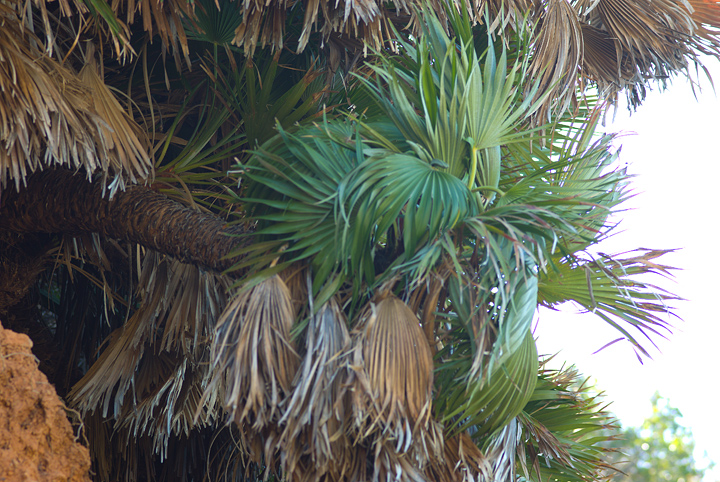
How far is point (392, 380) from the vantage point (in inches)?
88.2

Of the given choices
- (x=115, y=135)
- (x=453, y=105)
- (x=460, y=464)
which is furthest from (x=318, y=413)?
(x=115, y=135)

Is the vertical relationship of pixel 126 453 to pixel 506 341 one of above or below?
below

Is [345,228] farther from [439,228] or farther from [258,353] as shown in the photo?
[258,353]

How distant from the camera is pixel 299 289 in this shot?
2566 mm

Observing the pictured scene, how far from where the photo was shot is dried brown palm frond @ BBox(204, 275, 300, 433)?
7.41 ft

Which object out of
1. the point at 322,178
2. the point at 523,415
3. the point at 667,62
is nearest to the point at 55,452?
the point at 322,178

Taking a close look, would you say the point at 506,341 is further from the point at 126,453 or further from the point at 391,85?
the point at 126,453

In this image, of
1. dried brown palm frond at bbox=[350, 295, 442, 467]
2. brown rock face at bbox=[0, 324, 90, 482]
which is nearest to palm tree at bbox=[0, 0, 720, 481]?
dried brown palm frond at bbox=[350, 295, 442, 467]

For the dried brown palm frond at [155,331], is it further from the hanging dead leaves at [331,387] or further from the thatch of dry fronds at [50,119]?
the hanging dead leaves at [331,387]

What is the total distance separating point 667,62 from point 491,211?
233 centimetres

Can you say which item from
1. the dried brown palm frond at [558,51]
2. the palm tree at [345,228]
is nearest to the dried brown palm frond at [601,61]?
the palm tree at [345,228]

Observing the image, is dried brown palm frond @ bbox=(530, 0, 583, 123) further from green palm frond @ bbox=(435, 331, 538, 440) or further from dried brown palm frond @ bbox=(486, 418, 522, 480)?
dried brown palm frond @ bbox=(486, 418, 522, 480)

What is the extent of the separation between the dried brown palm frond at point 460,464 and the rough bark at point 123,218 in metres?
1.36

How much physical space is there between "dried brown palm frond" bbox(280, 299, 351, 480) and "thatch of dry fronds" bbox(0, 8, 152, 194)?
1312mm
